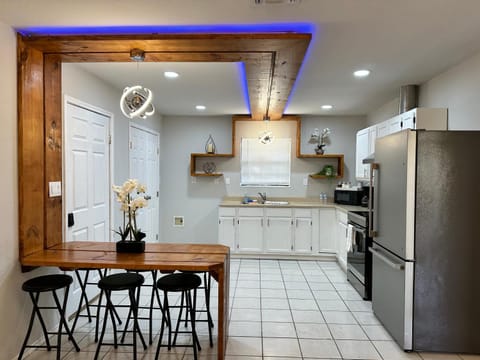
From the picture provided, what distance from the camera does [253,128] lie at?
5.48 m

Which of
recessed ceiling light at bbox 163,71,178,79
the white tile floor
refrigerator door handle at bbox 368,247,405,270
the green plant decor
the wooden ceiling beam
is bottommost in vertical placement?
the white tile floor

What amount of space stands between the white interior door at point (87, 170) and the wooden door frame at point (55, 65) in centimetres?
18

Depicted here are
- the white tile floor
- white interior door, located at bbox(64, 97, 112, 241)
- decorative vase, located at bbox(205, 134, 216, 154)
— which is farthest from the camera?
decorative vase, located at bbox(205, 134, 216, 154)

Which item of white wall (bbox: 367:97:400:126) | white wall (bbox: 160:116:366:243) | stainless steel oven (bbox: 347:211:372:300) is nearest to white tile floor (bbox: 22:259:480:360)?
stainless steel oven (bbox: 347:211:372:300)

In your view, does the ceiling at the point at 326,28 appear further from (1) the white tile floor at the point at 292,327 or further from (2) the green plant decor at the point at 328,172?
(1) the white tile floor at the point at 292,327

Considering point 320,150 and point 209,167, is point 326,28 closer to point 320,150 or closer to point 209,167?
point 320,150

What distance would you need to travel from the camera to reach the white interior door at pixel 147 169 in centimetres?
432

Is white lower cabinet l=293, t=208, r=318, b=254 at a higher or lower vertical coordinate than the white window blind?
lower

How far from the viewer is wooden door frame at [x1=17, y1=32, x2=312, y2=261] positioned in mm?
2148

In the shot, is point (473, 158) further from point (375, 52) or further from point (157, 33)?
point (157, 33)

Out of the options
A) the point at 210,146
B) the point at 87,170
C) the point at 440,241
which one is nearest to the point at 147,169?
the point at 210,146

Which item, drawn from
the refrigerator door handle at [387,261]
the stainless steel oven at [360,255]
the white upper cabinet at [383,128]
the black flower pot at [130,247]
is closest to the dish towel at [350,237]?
the stainless steel oven at [360,255]

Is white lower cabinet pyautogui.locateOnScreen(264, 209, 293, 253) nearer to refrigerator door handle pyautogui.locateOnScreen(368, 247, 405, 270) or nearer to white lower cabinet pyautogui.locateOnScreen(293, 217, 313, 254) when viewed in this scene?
white lower cabinet pyautogui.locateOnScreen(293, 217, 313, 254)

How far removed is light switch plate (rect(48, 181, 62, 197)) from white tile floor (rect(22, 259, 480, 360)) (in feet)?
3.97
